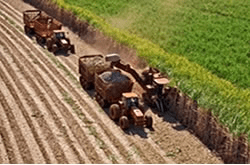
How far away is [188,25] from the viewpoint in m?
28.6

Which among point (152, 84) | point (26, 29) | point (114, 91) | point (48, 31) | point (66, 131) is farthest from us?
point (26, 29)

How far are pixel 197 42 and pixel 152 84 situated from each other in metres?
7.71

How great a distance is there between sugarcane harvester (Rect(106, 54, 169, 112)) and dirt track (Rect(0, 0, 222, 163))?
0.75m

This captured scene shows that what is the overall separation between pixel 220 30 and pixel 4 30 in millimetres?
17394

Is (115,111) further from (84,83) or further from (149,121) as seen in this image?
(84,83)

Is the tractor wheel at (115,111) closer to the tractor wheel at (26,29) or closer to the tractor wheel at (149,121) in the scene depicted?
the tractor wheel at (149,121)

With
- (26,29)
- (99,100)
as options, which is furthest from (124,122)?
(26,29)

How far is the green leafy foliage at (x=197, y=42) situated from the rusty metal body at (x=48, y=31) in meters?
2.96

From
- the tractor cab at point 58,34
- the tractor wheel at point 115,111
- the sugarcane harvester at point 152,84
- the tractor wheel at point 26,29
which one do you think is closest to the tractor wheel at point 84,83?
the sugarcane harvester at point 152,84

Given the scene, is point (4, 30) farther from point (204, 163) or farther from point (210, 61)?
point (204, 163)

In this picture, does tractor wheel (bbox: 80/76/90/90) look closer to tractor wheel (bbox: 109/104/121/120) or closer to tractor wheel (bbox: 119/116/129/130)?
tractor wheel (bbox: 109/104/121/120)

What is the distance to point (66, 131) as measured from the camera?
1566cm

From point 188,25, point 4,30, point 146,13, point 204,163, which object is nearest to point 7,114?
point 204,163

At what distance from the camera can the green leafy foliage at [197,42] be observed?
15542 millimetres
